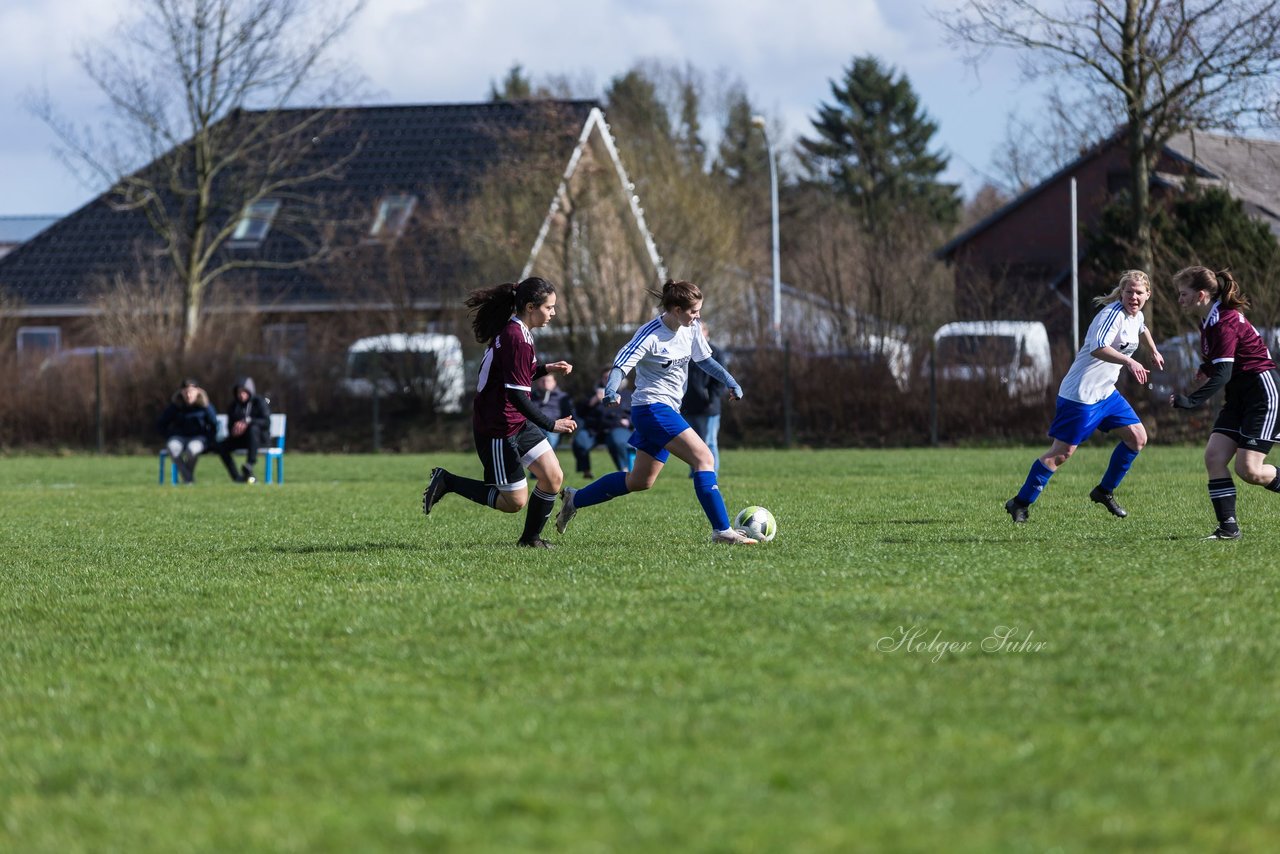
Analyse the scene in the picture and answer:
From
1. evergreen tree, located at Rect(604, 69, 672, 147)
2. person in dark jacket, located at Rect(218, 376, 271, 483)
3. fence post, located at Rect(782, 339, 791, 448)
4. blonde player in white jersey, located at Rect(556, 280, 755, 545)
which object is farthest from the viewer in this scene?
evergreen tree, located at Rect(604, 69, 672, 147)

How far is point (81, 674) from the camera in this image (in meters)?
6.17

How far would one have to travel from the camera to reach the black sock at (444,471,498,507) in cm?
1026

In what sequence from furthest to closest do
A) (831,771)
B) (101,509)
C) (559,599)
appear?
(101,509), (559,599), (831,771)

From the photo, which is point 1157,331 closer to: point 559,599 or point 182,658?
point 559,599

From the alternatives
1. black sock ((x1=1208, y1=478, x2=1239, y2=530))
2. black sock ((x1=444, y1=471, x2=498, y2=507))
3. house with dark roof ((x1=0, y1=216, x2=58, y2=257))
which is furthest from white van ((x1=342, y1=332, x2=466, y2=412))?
house with dark roof ((x1=0, y1=216, x2=58, y2=257))


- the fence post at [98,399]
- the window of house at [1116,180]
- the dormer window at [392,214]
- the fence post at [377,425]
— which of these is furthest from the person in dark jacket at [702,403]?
the window of house at [1116,180]

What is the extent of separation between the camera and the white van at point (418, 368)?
32.7 meters

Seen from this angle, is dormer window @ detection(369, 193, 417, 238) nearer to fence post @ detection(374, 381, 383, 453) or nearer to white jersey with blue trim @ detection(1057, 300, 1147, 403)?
fence post @ detection(374, 381, 383, 453)

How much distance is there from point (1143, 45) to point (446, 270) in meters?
15.5

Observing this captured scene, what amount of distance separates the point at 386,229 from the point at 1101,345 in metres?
31.0

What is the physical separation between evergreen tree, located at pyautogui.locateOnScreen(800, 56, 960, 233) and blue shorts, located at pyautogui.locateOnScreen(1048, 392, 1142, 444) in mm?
55126

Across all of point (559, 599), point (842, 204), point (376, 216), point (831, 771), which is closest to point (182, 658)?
point (559, 599)

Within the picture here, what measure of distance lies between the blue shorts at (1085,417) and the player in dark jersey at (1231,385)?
1314 mm

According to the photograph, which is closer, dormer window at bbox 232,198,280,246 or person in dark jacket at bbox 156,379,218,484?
person in dark jacket at bbox 156,379,218,484
